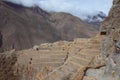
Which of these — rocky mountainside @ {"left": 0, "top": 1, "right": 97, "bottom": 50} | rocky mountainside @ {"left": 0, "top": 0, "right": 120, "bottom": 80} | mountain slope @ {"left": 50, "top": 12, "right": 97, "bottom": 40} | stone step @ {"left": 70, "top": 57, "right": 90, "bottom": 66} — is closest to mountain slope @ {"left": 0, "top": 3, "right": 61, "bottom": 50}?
rocky mountainside @ {"left": 0, "top": 1, "right": 97, "bottom": 50}

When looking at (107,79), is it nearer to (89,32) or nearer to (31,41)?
(31,41)

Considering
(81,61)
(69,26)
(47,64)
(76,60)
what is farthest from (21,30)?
(81,61)

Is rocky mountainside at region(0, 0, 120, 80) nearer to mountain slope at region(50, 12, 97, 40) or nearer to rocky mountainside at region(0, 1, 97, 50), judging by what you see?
rocky mountainside at region(0, 1, 97, 50)

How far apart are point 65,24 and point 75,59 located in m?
134

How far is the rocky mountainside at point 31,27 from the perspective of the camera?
12141cm

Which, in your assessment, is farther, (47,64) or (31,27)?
(31,27)

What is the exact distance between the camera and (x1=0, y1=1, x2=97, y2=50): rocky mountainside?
12141 cm

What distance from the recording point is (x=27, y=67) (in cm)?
3738

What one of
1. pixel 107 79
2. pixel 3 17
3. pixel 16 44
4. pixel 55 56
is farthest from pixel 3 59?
pixel 3 17

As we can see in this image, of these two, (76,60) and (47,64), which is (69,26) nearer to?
(47,64)

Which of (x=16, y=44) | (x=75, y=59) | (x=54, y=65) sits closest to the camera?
(x=75, y=59)

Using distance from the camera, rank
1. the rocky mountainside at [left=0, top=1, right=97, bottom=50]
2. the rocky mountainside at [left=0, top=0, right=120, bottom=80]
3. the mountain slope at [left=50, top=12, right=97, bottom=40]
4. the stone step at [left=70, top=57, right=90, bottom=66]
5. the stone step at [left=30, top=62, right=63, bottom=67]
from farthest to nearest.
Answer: the mountain slope at [left=50, top=12, right=97, bottom=40], the rocky mountainside at [left=0, top=1, right=97, bottom=50], the stone step at [left=30, top=62, right=63, bottom=67], the stone step at [left=70, top=57, right=90, bottom=66], the rocky mountainside at [left=0, top=0, right=120, bottom=80]

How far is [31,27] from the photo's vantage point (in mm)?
133500

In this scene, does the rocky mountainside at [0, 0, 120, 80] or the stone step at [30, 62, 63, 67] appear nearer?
the rocky mountainside at [0, 0, 120, 80]
